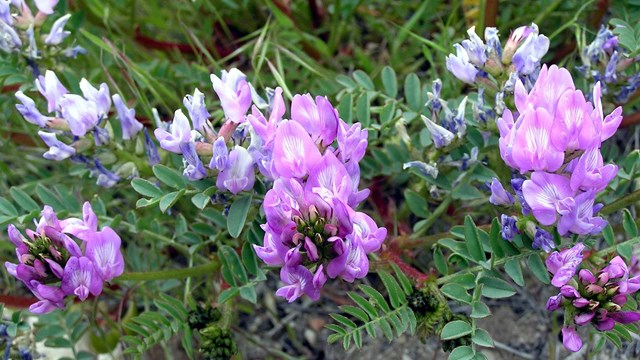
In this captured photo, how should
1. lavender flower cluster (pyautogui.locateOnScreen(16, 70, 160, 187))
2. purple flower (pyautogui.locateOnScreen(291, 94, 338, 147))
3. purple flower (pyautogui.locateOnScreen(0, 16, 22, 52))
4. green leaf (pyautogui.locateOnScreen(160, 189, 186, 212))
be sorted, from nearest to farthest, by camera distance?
purple flower (pyautogui.locateOnScreen(291, 94, 338, 147)) < green leaf (pyautogui.locateOnScreen(160, 189, 186, 212)) < lavender flower cluster (pyautogui.locateOnScreen(16, 70, 160, 187)) < purple flower (pyautogui.locateOnScreen(0, 16, 22, 52))

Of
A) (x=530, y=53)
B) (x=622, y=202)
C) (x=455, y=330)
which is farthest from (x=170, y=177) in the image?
(x=622, y=202)

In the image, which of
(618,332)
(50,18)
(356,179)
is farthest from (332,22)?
(618,332)

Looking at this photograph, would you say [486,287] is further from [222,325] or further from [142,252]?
[142,252]

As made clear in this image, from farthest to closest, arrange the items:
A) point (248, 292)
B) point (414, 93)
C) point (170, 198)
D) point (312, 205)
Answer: point (414, 93) → point (248, 292) → point (170, 198) → point (312, 205)

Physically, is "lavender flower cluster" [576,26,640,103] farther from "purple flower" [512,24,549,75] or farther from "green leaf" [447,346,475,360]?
"green leaf" [447,346,475,360]

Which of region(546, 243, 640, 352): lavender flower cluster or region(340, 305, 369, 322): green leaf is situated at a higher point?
region(546, 243, 640, 352): lavender flower cluster

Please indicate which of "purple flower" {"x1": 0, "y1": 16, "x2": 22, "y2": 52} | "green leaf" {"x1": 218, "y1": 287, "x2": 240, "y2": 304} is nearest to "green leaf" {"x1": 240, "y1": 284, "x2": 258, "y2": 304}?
"green leaf" {"x1": 218, "y1": 287, "x2": 240, "y2": 304}

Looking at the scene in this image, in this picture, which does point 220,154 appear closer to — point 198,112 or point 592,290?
point 198,112
